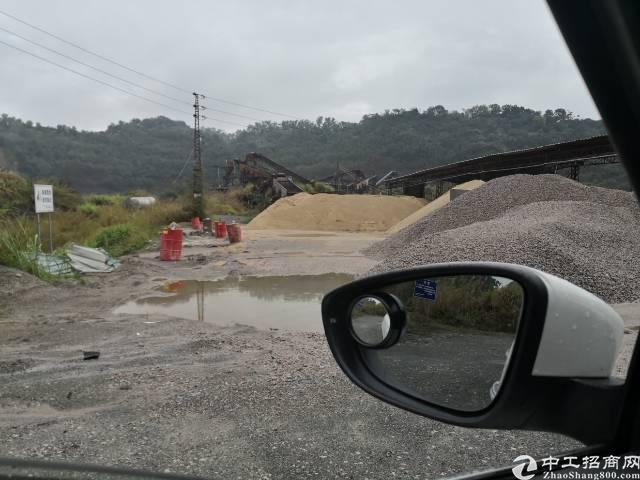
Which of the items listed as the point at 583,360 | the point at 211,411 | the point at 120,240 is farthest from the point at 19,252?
the point at 583,360

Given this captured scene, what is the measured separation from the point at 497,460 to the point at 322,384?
172 cm

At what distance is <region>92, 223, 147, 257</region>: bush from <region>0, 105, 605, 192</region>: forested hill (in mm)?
42309

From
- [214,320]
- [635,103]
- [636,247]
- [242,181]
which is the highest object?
[242,181]

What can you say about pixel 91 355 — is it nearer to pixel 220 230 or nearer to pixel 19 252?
pixel 19 252

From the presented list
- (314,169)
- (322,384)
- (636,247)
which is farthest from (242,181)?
(322,384)

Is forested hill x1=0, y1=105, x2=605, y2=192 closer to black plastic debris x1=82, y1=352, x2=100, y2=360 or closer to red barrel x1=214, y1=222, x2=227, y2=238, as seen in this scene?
red barrel x1=214, y1=222, x2=227, y2=238

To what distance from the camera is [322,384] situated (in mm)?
4094

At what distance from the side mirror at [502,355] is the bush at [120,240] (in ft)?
51.7

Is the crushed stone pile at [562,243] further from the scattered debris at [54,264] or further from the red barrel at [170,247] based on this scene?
the scattered debris at [54,264]

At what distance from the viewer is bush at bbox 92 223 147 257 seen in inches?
652

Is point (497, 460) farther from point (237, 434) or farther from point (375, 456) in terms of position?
point (237, 434)

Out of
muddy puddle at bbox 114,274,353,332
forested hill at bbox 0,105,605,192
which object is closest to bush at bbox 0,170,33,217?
muddy puddle at bbox 114,274,353,332

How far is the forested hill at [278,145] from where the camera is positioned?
67.2 m

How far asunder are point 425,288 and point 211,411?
2.48 metres
